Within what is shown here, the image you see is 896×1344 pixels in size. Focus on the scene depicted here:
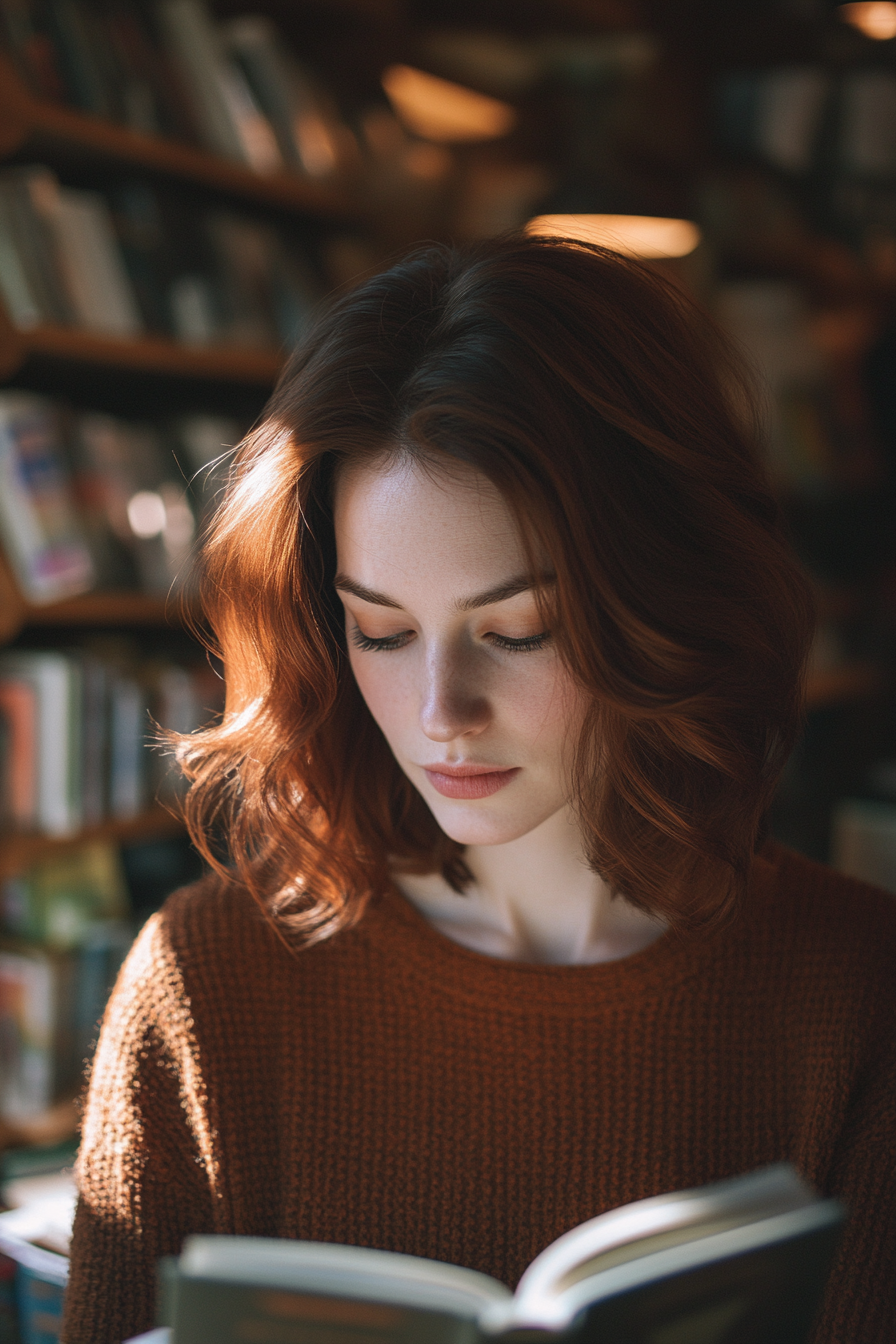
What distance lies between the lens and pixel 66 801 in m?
1.81

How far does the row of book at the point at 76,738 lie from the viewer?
1.81 meters

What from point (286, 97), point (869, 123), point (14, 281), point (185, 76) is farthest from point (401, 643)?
point (869, 123)

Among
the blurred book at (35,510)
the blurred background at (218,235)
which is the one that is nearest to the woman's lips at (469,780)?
the blurred background at (218,235)

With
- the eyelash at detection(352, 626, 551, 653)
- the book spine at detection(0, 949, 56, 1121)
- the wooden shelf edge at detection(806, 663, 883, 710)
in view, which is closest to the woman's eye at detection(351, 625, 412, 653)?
the eyelash at detection(352, 626, 551, 653)

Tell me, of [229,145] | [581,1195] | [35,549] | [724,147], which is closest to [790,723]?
[581,1195]

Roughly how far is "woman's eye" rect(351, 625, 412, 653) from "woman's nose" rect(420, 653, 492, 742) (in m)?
0.05

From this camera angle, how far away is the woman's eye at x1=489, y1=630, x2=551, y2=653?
83cm

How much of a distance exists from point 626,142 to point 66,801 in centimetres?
203

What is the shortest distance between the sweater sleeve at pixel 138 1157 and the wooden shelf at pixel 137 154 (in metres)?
1.26

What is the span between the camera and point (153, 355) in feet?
6.22

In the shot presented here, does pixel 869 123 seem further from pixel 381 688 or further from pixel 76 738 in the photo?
pixel 381 688

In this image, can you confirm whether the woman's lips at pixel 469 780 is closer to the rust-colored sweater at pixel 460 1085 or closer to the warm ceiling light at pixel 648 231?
the rust-colored sweater at pixel 460 1085

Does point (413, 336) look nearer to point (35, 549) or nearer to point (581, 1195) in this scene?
point (581, 1195)

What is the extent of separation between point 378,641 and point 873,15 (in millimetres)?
2399
